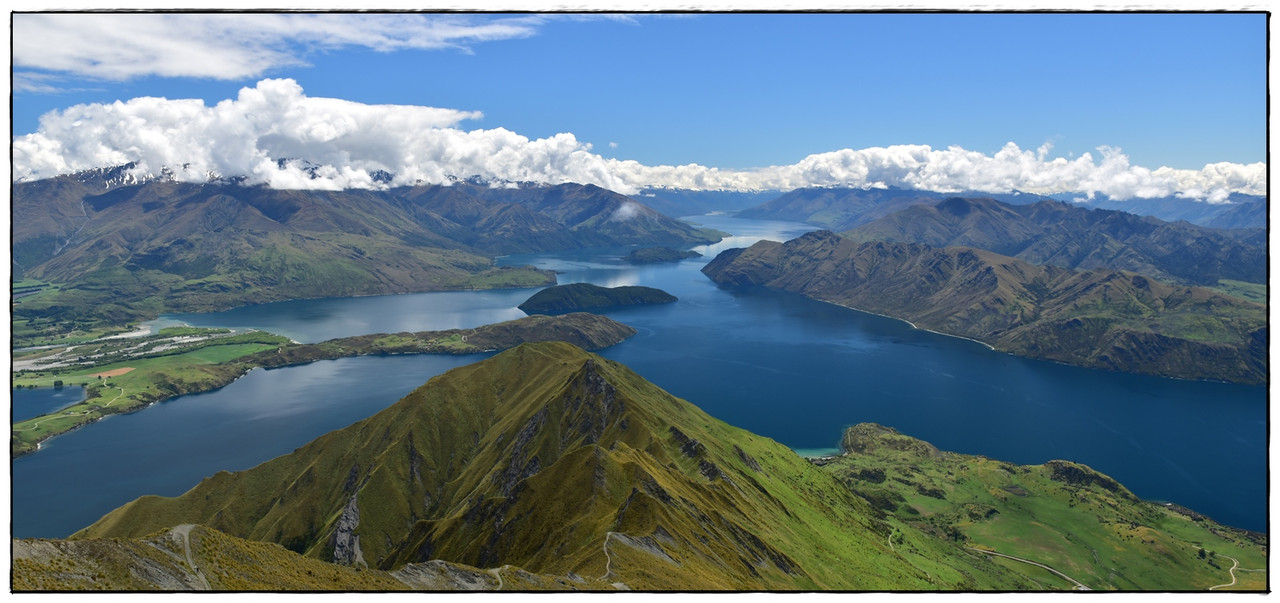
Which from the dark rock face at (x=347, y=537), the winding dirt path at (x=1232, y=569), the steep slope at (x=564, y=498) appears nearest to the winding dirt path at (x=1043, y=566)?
the steep slope at (x=564, y=498)

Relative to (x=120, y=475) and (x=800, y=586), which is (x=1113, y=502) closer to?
(x=800, y=586)

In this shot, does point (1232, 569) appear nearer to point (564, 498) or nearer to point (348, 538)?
point (564, 498)

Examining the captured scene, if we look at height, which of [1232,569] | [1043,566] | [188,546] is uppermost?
[188,546]

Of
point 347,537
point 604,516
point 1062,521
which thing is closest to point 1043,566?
point 1062,521

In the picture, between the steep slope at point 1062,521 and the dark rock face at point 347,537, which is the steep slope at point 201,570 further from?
the steep slope at point 1062,521

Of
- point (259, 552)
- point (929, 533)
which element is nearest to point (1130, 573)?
point (929, 533)

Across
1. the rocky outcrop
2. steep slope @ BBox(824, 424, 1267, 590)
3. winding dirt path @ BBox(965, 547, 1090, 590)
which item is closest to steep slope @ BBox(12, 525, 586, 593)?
the rocky outcrop
